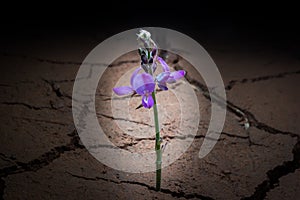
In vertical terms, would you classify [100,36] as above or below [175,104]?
above

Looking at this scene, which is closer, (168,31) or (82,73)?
(82,73)

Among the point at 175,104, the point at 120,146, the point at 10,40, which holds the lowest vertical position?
the point at 120,146

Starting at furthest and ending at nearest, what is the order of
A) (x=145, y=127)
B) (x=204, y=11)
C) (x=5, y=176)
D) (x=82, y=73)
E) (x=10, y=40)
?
(x=204, y=11) < (x=10, y=40) < (x=82, y=73) < (x=145, y=127) < (x=5, y=176)

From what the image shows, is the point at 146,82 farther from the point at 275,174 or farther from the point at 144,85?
the point at 275,174

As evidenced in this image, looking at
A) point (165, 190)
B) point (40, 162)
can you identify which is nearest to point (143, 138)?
point (165, 190)

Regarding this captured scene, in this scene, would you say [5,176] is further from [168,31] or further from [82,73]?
[168,31]

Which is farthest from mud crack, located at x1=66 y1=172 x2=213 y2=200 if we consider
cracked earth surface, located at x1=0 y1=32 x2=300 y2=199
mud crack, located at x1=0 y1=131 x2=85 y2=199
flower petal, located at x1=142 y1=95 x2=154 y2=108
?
flower petal, located at x1=142 y1=95 x2=154 y2=108

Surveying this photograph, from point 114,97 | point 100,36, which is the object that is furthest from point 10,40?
point 114,97
